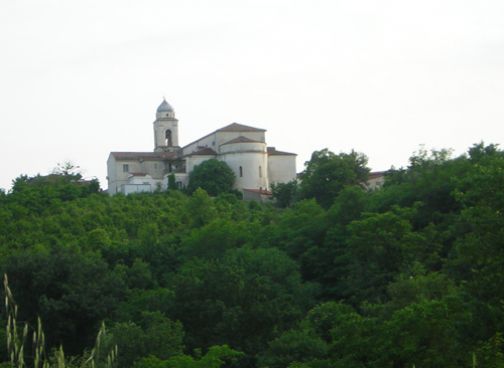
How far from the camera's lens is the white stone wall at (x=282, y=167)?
275 feet

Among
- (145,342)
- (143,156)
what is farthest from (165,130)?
(145,342)

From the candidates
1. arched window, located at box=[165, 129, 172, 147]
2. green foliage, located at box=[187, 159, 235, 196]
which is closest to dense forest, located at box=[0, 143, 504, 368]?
green foliage, located at box=[187, 159, 235, 196]

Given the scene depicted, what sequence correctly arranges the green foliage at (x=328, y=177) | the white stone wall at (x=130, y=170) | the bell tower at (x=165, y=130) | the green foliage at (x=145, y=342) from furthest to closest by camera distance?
the bell tower at (x=165, y=130) < the white stone wall at (x=130, y=170) < the green foliage at (x=328, y=177) < the green foliage at (x=145, y=342)

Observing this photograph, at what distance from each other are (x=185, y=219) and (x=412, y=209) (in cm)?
2162

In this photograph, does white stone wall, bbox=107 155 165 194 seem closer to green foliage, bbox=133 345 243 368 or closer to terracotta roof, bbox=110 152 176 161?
terracotta roof, bbox=110 152 176 161

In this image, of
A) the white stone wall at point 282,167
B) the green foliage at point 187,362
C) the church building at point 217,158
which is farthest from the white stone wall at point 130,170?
the green foliage at point 187,362

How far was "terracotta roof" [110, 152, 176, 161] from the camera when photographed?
86250 mm

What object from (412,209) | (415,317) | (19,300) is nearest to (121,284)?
(19,300)

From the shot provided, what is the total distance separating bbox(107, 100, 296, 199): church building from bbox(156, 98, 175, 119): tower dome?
4.23 metres

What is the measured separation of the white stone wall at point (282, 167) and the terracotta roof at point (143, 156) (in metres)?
7.84

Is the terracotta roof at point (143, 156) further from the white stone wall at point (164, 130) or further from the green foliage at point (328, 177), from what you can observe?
the green foliage at point (328, 177)

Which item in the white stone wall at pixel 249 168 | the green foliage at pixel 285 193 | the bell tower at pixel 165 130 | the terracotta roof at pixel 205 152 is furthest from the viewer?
the bell tower at pixel 165 130

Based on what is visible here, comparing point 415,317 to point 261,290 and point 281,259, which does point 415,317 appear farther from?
point 281,259

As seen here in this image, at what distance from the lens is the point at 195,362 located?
98.6ft
